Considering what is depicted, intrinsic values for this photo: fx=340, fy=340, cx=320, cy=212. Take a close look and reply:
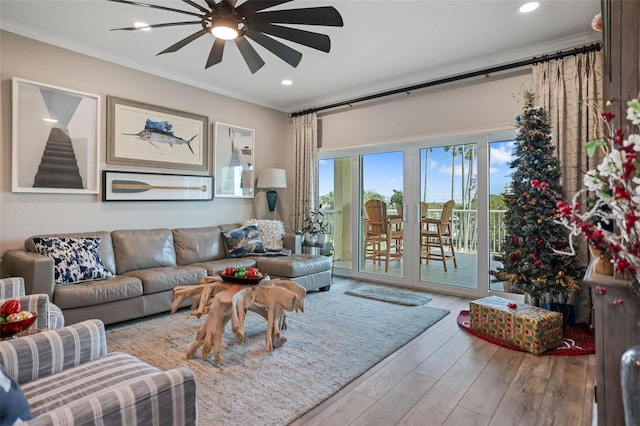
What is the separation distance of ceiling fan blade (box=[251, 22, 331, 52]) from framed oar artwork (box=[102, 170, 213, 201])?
8.56ft

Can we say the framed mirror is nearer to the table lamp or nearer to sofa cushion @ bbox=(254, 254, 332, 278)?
the table lamp

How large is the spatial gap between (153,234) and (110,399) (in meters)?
3.30

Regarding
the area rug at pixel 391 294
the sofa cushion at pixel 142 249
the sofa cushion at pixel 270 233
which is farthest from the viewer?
the sofa cushion at pixel 270 233

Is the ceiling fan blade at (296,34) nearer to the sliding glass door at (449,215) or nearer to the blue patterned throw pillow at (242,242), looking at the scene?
the sliding glass door at (449,215)

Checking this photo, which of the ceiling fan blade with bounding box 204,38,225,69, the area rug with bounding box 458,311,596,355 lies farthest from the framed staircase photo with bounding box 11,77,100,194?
the area rug with bounding box 458,311,596,355

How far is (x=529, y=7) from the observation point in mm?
2889

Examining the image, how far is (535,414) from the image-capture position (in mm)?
1895

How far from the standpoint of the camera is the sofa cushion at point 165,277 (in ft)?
11.0

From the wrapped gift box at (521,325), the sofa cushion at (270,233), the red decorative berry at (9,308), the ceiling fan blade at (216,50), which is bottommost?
the wrapped gift box at (521,325)

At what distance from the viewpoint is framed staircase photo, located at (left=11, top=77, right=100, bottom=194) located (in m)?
3.25

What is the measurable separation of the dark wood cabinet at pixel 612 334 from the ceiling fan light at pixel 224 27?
2.40 metres

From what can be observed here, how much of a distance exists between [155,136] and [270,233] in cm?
195

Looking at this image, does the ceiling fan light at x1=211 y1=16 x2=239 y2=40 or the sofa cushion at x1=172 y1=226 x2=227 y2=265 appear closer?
the ceiling fan light at x1=211 y1=16 x2=239 y2=40

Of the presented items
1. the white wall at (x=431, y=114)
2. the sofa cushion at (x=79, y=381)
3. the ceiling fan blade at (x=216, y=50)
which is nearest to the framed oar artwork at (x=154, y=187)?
the ceiling fan blade at (x=216, y=50)
